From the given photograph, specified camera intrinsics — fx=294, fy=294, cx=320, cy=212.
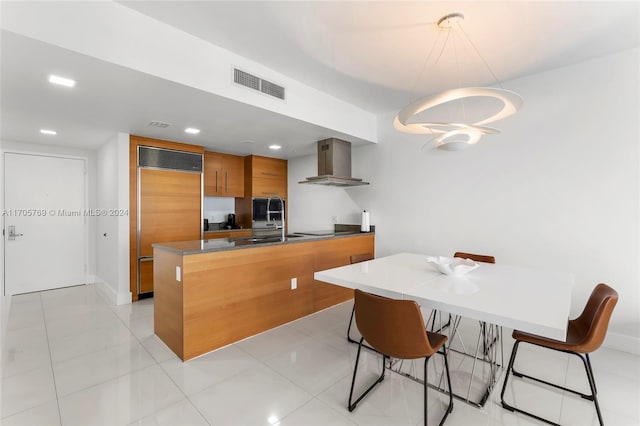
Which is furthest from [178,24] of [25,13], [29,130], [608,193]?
[608,193]

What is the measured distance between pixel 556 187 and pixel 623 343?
5.07 feet

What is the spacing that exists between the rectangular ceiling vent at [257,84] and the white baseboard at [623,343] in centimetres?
397

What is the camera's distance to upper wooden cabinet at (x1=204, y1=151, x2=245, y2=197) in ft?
16.9

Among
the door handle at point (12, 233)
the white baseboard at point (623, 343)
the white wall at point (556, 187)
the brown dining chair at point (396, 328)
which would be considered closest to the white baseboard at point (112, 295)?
the door handle at point (12, 233)

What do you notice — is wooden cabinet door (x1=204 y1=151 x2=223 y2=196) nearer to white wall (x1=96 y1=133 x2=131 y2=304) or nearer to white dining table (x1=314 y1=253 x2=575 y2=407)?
white wall (x1=96 y1=133 x2=131 y2=304)

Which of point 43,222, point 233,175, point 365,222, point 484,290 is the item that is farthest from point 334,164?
point 43,222

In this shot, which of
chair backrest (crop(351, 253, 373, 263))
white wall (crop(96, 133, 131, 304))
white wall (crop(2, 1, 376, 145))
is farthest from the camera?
white wall (crop(96, 133, 131, 304))

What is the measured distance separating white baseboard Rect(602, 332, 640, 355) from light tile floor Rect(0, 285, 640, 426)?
0.08 m

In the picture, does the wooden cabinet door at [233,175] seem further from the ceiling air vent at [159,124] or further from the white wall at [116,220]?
the ceiling air vent at [159,124]

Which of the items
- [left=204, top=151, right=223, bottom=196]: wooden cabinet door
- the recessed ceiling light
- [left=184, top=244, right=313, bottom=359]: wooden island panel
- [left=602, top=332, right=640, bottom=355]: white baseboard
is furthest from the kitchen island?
[left=602, top=332, right=640, bottom=355]: white baseboard

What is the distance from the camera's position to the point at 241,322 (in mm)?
2848

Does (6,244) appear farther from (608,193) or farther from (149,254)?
(608,193)

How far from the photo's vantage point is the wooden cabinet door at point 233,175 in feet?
17.6

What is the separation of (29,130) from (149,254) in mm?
2112
